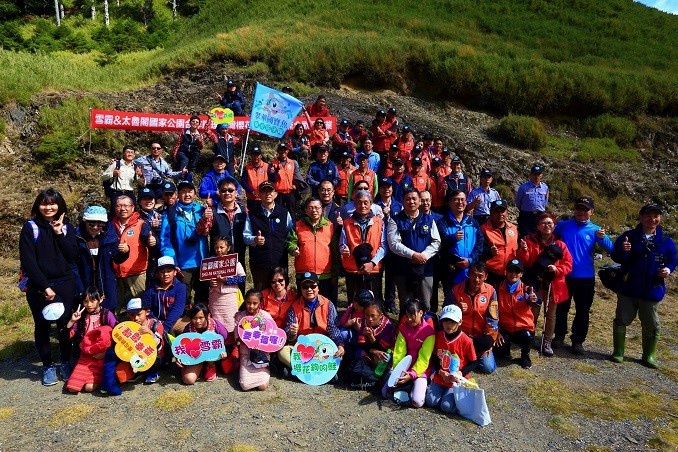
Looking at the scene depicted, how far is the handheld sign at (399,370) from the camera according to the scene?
4949mm

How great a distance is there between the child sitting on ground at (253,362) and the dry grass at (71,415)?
5.05ft

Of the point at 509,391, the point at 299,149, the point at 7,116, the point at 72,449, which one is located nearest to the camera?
the point at 72,449

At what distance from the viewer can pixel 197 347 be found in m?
5.23

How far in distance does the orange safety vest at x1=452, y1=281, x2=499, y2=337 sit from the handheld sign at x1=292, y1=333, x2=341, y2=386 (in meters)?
1.63

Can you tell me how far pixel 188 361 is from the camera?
5.19m

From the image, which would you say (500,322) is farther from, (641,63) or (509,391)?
(641,63)

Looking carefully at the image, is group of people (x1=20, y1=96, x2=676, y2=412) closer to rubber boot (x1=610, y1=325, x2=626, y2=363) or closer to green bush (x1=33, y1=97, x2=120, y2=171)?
rubber boot (x1=610, y1=325, x2=626, y2=363)

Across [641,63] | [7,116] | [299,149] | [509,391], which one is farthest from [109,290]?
[641,63]

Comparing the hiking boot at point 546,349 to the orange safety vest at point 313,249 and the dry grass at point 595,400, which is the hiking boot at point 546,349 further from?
the orange safety vest at point 313,249

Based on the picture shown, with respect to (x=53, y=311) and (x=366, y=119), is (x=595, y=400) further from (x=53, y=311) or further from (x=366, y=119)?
(x=366, y=119)

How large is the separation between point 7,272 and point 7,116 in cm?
536

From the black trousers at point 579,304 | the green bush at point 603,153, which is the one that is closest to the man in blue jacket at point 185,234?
the black trousers at point 579,304

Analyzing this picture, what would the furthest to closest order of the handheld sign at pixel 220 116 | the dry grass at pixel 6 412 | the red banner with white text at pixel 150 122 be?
the red banner with white text at pixel 150 122
the handheld sign at pixel 220 116
the dry grass at pixel 6 412

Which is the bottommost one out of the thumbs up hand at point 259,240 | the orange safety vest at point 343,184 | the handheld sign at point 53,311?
the handheld sign at point 53,311
